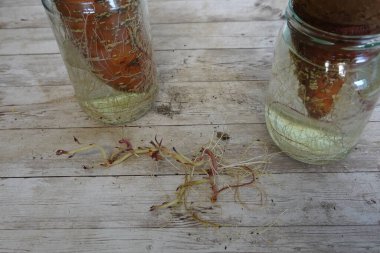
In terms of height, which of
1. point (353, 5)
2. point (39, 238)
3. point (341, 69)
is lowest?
point (39, 238)

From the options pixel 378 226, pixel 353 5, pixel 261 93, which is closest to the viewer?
pixel 353 5

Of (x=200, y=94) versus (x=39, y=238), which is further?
(x=200, y=94)

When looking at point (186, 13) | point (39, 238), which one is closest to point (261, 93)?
point (186, 13)

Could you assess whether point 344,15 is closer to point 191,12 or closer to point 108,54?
point 108,54

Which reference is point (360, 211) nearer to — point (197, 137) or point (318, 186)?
point (318, 186)

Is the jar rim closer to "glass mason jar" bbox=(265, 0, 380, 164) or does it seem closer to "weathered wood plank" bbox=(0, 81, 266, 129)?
"glass mason jar" bbox=(265, 0, 380, 164)


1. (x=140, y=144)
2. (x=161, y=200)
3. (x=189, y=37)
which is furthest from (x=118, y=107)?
(x=189, y=37)
